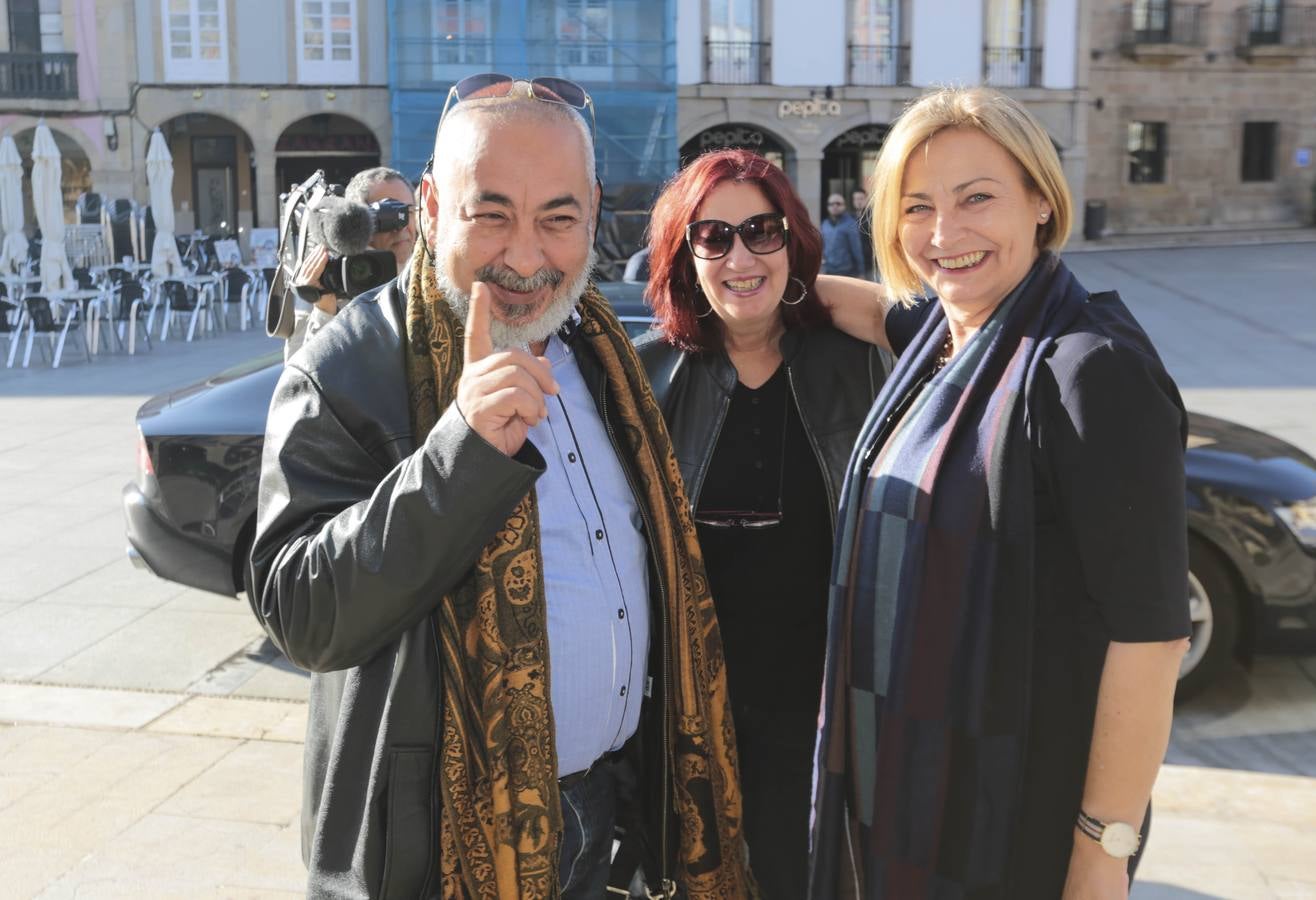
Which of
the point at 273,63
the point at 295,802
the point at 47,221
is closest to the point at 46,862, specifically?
the point at 295,802

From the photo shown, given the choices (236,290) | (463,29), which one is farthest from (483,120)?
(463,29)

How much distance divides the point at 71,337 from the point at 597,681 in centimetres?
1601

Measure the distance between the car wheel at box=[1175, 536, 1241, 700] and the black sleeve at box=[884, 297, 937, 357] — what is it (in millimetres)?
2381

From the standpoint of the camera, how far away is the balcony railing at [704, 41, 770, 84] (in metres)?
29.0

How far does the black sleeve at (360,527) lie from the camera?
1.56 m

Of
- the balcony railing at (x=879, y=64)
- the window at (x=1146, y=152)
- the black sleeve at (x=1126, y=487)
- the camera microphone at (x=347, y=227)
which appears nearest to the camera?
the black sleeve at (x=1126, y=487)

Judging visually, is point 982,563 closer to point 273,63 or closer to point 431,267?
point 431,267

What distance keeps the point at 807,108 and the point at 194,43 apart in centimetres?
1330

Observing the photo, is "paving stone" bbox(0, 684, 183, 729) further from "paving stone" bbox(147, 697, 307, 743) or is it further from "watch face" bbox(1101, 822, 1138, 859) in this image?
"watch face" bbox(1101, 822, 1138, 859)

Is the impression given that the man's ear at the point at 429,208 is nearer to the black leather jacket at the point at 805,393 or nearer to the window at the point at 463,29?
the black leather jacket at the point at 805,393

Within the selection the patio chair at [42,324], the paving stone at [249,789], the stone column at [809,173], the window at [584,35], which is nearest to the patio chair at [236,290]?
the patio chair at [42,324]

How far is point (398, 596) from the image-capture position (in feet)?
5.16

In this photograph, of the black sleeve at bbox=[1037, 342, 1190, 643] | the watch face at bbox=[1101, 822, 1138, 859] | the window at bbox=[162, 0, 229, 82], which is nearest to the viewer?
the black sleeve at bbox=[1037, 342, 1190, 643]

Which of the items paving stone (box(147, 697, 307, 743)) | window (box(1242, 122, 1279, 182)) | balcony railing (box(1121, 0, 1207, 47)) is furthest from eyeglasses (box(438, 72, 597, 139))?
window (box(1242, 122, 1279, 182))
